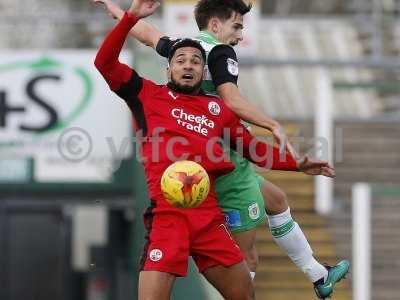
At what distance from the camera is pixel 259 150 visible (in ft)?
26.2

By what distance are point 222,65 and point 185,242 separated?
1.06m

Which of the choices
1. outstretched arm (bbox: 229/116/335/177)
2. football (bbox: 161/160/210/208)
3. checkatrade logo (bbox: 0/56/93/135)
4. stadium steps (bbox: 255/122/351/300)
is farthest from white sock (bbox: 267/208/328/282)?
checkatrade logo (bbox: 0/56/93/135)

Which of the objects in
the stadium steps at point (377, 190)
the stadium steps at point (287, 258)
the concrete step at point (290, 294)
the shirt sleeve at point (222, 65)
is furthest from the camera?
the stadium steps at point (377, 190)

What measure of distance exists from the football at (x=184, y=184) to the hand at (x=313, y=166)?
574 mm

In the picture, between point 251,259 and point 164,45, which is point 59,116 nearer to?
point 251,259

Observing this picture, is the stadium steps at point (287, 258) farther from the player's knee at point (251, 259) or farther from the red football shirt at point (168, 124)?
the red football shirt at point (168, 124)

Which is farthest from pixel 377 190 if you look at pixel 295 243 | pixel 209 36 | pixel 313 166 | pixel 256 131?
pixel 313 166

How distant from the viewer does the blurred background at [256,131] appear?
586 inches

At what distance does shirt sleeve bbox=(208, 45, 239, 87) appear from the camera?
7.88 m

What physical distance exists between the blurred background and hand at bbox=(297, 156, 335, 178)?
4431 mm

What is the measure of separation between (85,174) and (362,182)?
328 centimetres

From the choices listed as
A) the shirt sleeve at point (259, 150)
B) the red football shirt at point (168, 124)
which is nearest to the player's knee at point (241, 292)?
the red football shirt at point (168, 124)

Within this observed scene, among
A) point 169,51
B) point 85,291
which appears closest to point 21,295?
point 85,291

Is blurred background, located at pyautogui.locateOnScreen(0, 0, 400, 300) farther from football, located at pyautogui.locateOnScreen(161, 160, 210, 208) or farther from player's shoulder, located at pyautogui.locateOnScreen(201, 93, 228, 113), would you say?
football, located at pyautogui.locateOnScreen(161, 160, 210, 208)
